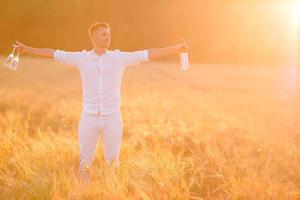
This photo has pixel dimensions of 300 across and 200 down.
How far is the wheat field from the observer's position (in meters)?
3.90

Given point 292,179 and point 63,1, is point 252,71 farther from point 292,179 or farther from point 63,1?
point 292,179

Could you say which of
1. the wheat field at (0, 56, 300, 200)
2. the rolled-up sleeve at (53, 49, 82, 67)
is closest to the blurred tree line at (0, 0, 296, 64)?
the wheat field at (0, 56, 300, 200)

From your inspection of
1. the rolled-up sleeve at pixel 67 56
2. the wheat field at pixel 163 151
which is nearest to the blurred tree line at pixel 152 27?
the wheat field at pixel 163 151

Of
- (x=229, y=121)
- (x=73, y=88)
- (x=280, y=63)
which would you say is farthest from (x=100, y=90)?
(x=280, y=63)

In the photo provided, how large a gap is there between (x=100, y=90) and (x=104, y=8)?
27.8m

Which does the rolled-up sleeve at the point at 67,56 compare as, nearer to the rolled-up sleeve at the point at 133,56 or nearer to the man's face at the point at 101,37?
the man's face at the point at 101,37

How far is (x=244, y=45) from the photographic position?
30688mm

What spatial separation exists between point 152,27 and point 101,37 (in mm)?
27171

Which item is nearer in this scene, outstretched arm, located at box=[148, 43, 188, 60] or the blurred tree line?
outstretched arm, located at box=[148, 43, 188, 60]

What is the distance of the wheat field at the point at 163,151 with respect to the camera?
3898mm

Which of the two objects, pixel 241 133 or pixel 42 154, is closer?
pixel 42 154

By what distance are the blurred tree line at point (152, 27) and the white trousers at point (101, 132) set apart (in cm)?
2546

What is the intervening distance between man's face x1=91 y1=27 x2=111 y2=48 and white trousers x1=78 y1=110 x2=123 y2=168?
57cm

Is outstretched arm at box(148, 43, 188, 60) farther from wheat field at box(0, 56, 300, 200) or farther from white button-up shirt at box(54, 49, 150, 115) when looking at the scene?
wheat field at box(0, 56, 300, 200)
